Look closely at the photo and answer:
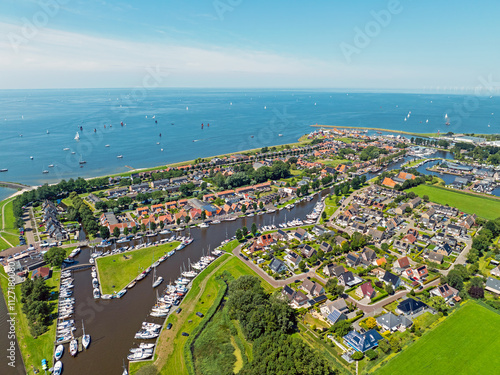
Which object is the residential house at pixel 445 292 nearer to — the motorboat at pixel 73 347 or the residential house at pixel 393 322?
the residential house at pixel 393 322

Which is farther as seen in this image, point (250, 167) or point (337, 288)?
point (250, 167)

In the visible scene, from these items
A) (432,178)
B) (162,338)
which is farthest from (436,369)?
(432,178)

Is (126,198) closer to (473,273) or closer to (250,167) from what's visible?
(250,167)

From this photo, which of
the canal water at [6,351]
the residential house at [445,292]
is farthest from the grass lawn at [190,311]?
the residential house at [445,292]

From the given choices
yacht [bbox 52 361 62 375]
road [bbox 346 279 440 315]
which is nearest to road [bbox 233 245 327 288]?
road [bbox 346 279 440 315]

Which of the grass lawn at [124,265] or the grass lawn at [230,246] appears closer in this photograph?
the grass lawn at [124,265]

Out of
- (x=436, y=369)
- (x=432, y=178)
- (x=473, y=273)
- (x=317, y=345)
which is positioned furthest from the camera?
(x=432, y=178)

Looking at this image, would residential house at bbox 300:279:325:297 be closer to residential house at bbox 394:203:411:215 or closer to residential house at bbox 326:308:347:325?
residential house at bbox 326:308:347:325
